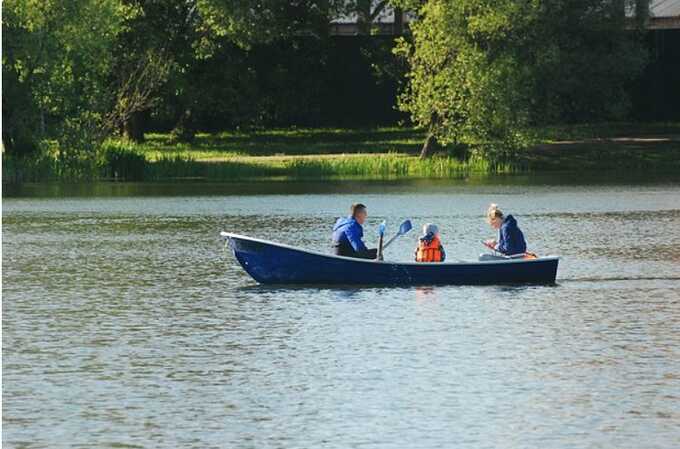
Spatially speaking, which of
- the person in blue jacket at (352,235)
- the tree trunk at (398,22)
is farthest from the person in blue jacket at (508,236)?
the tree trunk at (398,22)

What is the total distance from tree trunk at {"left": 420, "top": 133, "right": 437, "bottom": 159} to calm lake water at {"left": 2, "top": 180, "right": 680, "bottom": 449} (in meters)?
30.3

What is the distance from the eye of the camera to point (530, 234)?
42844 millimetres

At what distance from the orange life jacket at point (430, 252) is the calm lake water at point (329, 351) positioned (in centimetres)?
62

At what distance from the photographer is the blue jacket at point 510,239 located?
3027 cm

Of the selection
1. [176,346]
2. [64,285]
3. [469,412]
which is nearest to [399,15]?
[64,285]

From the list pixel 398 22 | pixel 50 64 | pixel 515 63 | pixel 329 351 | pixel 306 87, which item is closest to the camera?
pixel 329 351

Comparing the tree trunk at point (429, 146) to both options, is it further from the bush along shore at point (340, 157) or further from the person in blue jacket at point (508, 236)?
the person in blue jacket at point (508, 236)

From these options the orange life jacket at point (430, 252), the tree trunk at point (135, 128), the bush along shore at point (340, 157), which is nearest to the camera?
the orange life jacket at point (430, 252)

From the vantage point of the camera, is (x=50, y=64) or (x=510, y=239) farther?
(x=50, y=64)

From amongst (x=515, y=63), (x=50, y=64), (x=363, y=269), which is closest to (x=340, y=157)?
(x=515, y=63)

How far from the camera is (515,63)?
2815 inches

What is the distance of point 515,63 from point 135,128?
17.0 meters

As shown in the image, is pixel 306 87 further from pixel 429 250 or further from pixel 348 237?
pixel 348 237

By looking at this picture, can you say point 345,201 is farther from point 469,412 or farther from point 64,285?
point 469,412
